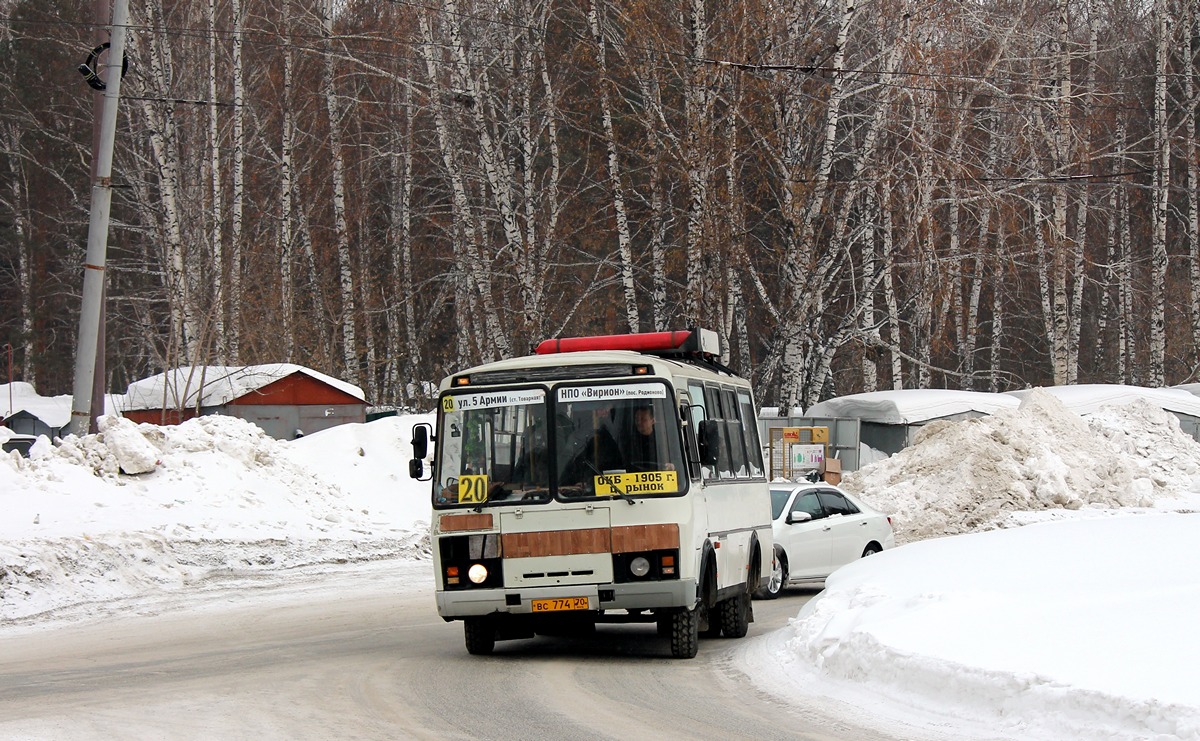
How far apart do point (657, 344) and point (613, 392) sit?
2.15 metres

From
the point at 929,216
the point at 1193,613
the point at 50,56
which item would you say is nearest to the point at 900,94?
the point at 929,216

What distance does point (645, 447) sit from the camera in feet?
39.2

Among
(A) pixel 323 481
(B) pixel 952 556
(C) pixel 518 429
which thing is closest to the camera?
(C) pixel 518 429

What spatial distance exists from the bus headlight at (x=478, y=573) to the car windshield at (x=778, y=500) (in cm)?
726

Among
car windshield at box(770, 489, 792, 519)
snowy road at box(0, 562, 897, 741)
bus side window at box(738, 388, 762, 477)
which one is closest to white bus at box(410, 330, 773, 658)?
snowy road at box(0, 562, 897, 741)

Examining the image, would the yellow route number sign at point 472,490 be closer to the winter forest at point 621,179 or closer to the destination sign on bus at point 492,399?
the destination sign on bus at point 492,399

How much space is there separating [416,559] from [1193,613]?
Answer: 50.6 feet

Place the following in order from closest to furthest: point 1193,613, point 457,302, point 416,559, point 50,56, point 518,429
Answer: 1. point 1193,613
2. point 518,429
3. point 416,559
4. point 457,302
5. point 50,56

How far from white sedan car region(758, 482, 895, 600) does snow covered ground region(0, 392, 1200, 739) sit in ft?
4.22

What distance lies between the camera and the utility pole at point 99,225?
19188mm

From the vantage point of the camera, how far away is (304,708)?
9.59 metres

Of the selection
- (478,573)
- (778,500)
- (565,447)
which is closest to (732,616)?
(565,447)

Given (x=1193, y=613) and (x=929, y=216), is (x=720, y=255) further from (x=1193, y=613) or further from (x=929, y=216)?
(x=1193, y=613)

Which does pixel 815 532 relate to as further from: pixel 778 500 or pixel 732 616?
pixel 732 616
